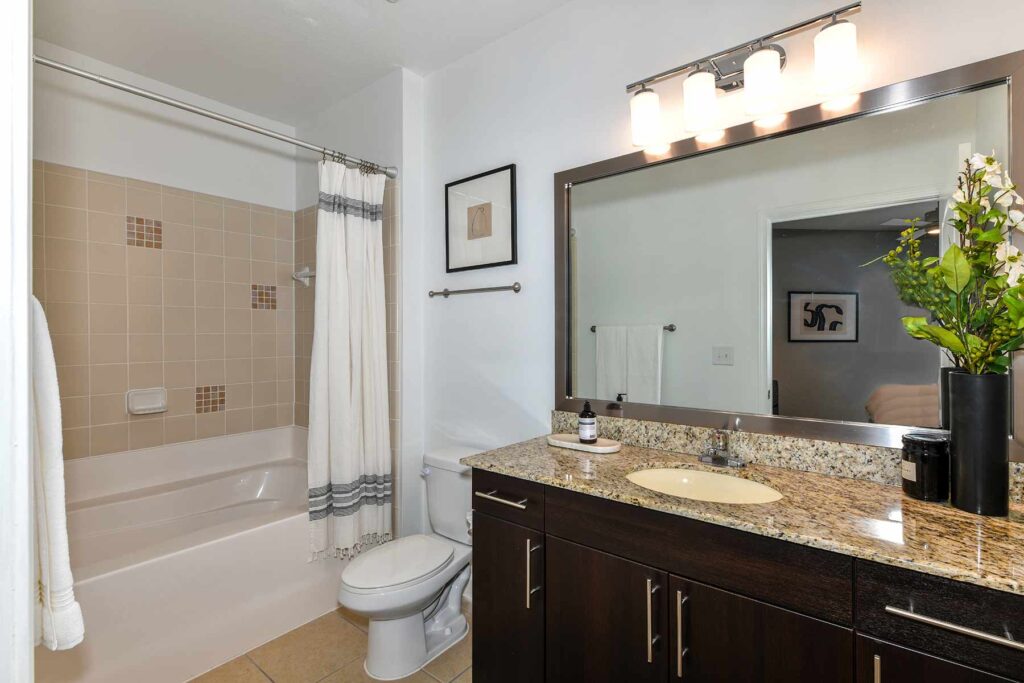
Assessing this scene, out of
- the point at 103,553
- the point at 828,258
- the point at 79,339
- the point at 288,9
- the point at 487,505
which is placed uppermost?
the point at 288,9

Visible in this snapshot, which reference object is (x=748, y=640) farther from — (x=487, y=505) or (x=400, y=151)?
(x=400, y=151)

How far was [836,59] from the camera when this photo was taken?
131cm

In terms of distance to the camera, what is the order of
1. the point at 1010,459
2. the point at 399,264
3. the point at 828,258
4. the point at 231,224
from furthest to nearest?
the point at 231,224, the point at 399,264, the point at 828,258, the point at 1010,459

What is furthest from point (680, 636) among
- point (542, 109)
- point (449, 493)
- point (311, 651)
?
point (542, 109)

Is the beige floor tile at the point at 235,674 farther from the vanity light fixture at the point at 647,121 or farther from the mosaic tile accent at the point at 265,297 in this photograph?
the vanity light fixture at the point at 647,121

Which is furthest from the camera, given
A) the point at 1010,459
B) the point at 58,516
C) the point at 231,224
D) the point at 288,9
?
the point at 231,224

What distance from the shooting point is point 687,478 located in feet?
4.89

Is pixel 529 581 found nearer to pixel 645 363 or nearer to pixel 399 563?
pixel 399 563

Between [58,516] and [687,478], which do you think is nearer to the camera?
[58,516]

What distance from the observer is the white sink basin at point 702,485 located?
1367 mm

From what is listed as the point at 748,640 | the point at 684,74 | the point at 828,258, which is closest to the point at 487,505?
the point at 748,640

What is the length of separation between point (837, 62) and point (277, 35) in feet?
7.02

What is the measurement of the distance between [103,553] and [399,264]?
6.03 ft

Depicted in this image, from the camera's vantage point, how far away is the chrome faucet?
4.84 ft
